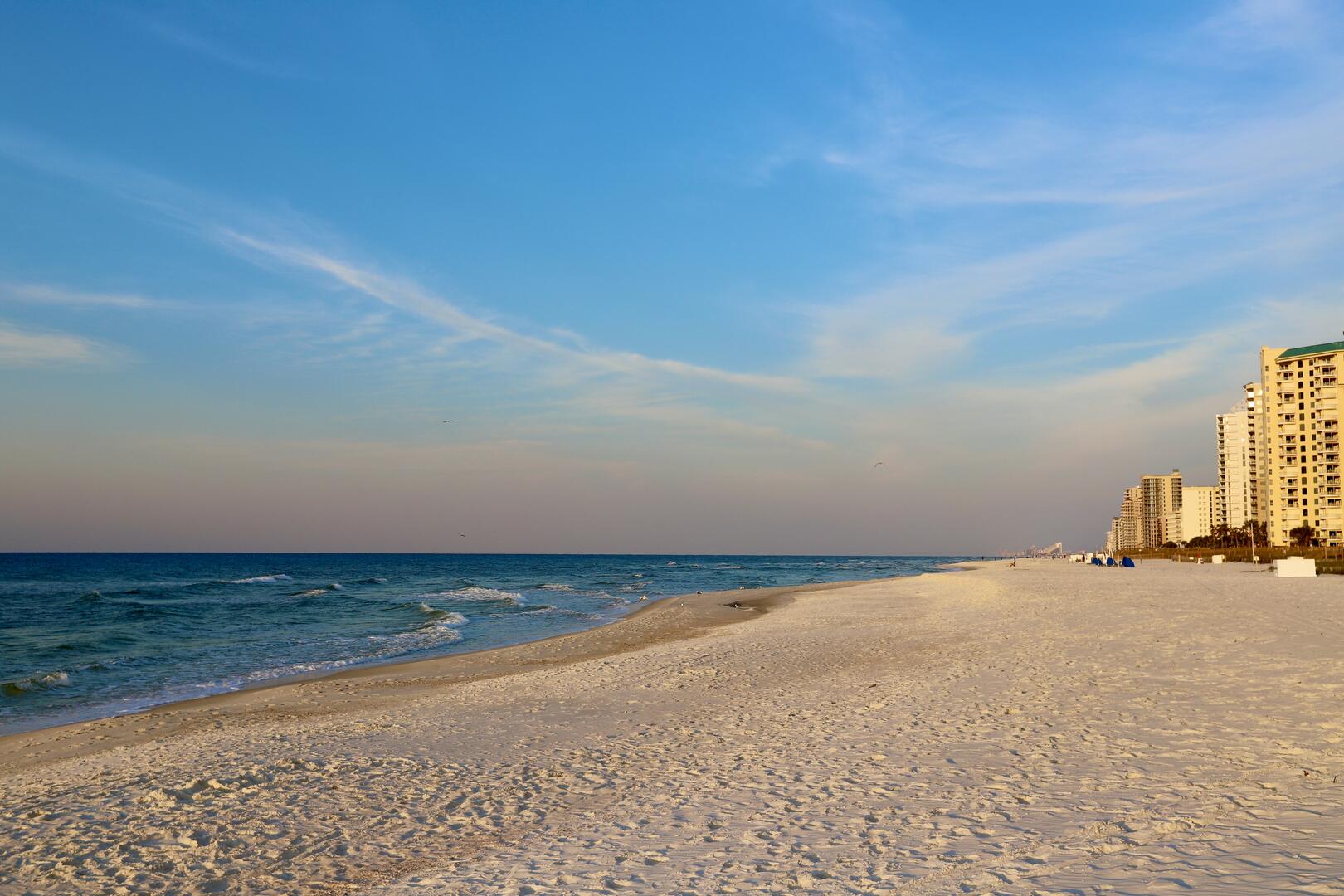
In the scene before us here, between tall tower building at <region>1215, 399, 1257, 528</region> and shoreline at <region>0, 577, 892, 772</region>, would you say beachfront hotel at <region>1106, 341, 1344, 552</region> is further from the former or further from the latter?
shoreline at <region>0, 577, 892, 772</region>

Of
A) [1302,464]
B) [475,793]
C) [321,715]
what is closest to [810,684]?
[475,793]

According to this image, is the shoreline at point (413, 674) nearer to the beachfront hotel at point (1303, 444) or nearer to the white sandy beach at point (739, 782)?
the white sandy beach at point (739, 782)

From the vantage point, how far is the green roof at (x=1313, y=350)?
127m

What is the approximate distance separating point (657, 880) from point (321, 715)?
10.3 meters

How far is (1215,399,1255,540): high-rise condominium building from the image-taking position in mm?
180500

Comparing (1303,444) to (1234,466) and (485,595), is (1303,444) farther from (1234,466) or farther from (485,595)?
(485,595)

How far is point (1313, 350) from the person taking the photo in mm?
128500

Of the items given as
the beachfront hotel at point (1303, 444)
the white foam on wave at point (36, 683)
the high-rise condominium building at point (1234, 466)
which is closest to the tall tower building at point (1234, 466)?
the high-rise condominium building at point (1234, 466)

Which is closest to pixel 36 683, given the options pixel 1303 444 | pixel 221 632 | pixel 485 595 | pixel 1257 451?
pixel 221 632

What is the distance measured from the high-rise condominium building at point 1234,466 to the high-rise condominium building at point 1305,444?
50686 millimetres

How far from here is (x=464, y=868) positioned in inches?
274

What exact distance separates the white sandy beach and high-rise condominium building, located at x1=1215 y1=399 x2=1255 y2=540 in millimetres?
195986

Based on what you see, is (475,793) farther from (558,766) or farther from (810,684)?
(810,684)

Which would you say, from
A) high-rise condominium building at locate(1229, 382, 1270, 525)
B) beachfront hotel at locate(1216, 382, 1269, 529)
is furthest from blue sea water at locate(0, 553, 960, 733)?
beachfront hotel at locate(1216, 382, 1269, 529)
